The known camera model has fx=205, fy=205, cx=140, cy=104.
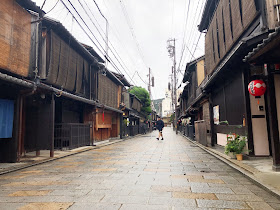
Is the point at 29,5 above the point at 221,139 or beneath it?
above

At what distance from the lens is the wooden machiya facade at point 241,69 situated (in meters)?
7.17

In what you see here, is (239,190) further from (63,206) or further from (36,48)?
(36,48)

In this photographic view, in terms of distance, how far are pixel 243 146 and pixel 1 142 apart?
10263 mm

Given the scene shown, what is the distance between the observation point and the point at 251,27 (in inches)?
326

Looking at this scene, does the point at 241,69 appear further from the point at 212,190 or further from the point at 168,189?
the point at 168,189

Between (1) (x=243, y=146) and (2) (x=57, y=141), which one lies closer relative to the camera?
(1) (x=243, y=146)

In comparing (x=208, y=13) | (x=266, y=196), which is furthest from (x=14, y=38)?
(x=208, y=13)

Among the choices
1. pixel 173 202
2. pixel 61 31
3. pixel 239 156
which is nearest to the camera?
pixel 173 202

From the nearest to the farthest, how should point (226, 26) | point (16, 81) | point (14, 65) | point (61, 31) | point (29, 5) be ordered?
point (16, 81)
point (14, 65)
point (29, 5)
point (226, 26)
point (61, 31)

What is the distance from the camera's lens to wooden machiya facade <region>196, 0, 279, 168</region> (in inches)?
282

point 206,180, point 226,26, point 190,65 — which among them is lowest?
point 206,180

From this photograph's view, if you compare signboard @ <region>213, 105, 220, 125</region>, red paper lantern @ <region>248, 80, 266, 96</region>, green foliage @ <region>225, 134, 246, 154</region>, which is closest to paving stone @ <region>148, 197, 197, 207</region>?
red paper lantern @ <region>248, 80, 266, 96</region>

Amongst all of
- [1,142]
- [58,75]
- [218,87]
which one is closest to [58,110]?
[58,75]

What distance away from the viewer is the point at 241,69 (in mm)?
8805
